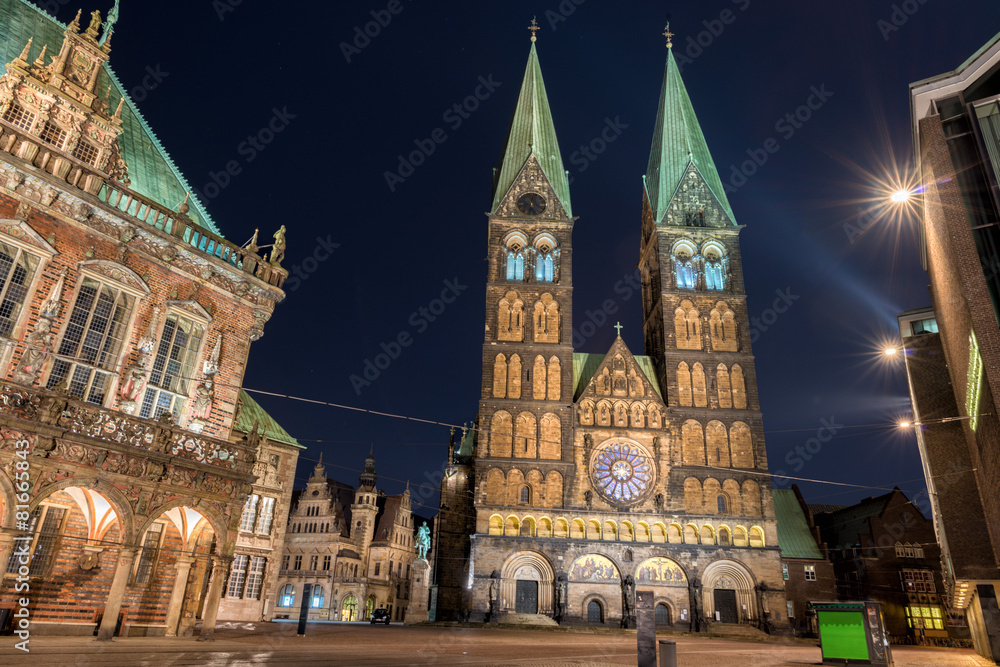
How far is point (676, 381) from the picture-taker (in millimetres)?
43125

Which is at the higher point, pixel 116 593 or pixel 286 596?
→ pixel 116 593

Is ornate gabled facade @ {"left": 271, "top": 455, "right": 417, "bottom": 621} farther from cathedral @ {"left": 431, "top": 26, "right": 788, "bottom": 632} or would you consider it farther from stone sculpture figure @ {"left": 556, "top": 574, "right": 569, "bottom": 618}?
stone sculpture figure @ {"left": 556, "top": 574, "right": 569, "bottom": 618}

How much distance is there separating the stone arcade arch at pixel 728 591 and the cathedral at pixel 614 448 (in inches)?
3.0

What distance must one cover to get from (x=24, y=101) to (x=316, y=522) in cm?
4743

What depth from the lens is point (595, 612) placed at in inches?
1457

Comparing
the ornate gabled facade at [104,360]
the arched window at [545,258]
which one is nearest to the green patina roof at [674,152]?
the arched window at [545,258]

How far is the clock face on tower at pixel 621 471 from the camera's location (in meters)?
39.9

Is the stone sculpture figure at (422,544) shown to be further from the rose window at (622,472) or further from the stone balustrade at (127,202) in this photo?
the stone balustrade at (127,202)

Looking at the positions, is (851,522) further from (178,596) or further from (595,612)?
(178,596)

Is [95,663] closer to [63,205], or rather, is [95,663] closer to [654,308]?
[63,205]

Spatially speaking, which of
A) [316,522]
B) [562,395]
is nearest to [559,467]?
[562,395]

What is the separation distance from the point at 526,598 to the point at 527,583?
2.79 feet

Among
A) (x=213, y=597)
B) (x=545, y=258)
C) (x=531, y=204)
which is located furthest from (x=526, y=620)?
(x=531, y=204)

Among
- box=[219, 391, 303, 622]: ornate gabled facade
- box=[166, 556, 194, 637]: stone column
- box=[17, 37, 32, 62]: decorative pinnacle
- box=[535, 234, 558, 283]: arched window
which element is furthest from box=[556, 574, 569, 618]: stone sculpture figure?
box=[17, 37, 32, 62]: decorative pinnacle
